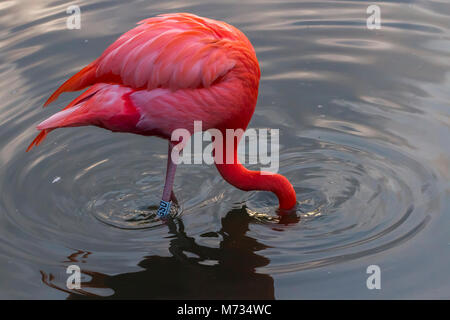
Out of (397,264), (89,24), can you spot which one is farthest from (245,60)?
(89,24)

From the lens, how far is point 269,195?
421cm

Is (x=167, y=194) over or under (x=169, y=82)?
under

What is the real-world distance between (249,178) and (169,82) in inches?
33.4

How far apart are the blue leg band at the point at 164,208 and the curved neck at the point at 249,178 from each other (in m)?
0.39

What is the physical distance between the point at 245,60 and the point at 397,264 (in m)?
1.38

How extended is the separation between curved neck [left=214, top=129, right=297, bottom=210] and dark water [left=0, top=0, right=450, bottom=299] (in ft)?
0.46

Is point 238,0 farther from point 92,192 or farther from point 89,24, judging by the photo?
point 92,192

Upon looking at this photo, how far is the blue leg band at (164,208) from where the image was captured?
387 cm

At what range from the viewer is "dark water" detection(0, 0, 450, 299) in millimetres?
3486
